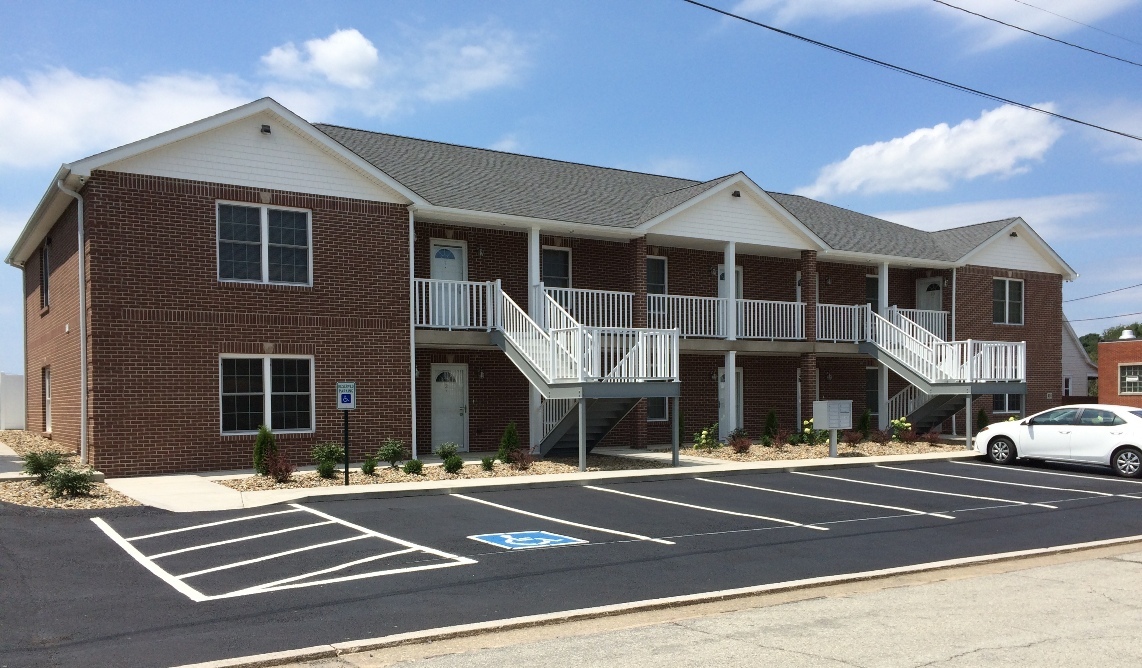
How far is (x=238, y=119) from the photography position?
57.6ft

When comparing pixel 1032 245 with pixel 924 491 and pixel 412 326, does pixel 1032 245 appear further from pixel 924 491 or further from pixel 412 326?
pixel 412 326

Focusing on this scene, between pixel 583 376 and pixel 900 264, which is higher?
pixel 900 264

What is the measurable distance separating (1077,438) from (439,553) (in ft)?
51.2

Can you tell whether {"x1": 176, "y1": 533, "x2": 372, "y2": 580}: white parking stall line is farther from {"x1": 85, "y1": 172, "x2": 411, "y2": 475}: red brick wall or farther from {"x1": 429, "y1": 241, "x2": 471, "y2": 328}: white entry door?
{"x1": 429, "y1": 241, "x2": 471, "y2": 328}: white entry door

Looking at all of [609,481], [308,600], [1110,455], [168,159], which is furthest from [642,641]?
[1110,455]

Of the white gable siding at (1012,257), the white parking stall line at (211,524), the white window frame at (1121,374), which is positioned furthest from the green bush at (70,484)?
the white window frame at (1121,374)

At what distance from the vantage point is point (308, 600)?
27.0ft

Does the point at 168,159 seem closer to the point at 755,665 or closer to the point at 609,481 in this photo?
the point at 609,481

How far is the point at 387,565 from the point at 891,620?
4.90 metres

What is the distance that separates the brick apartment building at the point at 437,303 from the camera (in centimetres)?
1695

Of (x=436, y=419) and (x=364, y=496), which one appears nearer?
(x=364, y=496)

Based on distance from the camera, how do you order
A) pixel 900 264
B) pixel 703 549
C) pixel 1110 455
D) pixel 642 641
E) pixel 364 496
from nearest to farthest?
pixel 642 641
pixel 703 549
pixel 364 496
pixel 1110 455
pixel 900 264

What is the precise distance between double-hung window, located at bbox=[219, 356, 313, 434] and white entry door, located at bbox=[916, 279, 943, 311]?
1968 centimetres

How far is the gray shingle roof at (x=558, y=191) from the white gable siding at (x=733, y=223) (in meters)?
0.41
